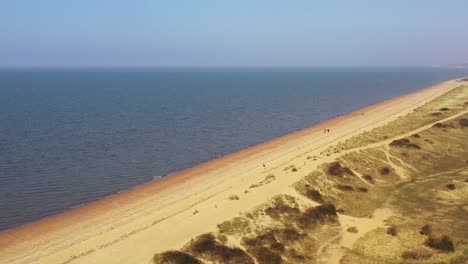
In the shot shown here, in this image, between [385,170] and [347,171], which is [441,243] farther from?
[385,170]

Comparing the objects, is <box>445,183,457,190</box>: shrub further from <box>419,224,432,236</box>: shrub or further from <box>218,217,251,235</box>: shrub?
<box>218,217,251,235</box>: shrub

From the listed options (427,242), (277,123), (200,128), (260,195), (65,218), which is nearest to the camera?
(427,242)

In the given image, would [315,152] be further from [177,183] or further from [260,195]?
[260,195]

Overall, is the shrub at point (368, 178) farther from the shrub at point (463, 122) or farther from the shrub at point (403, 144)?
the shrub at point (463, 122)

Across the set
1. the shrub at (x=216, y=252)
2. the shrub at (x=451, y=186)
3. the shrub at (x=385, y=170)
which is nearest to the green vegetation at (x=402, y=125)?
the shrub at (x=385, y=170)

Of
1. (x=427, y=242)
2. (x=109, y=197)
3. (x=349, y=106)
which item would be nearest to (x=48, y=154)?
(x=109, y=197)

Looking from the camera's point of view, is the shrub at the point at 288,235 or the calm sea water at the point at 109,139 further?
the calm sea water at the point at 109,139

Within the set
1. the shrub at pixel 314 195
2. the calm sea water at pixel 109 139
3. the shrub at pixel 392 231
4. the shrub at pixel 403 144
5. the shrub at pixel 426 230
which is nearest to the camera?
the shrub at pixel 426 230
